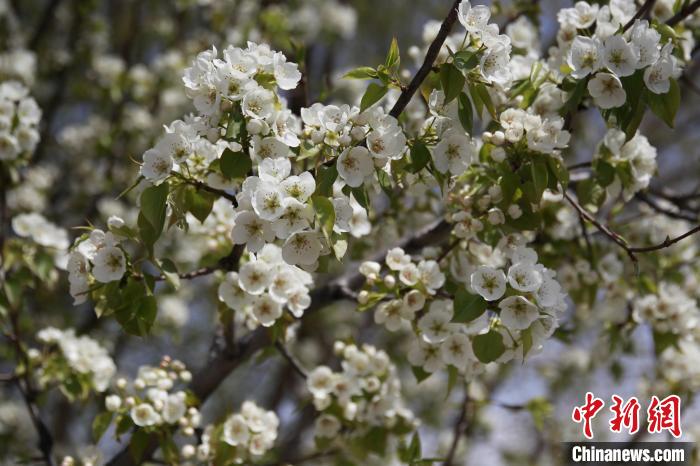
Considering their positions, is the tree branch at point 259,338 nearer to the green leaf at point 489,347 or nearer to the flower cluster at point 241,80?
the green leaf at point 489,347

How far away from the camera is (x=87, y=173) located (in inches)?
193

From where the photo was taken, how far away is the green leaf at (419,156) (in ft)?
6.06

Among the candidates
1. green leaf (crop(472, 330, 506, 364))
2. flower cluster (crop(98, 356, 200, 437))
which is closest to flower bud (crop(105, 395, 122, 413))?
flower cluster (crop(98, 356, 200, 437))

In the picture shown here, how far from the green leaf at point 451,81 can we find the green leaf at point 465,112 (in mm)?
76

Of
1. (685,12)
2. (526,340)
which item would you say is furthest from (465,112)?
(685,12)

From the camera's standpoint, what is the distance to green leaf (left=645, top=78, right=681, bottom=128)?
6.25ft

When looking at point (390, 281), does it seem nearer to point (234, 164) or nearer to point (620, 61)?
point (234, 164)

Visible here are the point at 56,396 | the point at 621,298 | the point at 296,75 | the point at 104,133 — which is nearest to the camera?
the point at 296,75

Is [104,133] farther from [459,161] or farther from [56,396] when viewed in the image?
[459,161]

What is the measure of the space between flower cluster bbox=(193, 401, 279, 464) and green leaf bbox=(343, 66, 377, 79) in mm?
1287

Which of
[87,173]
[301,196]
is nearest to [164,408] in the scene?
[301,196]

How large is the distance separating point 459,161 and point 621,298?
142 cm

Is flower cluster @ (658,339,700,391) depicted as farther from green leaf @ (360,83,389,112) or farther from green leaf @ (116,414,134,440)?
green leaf @ (116,414,134,440)

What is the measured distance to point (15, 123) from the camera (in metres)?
2.95
